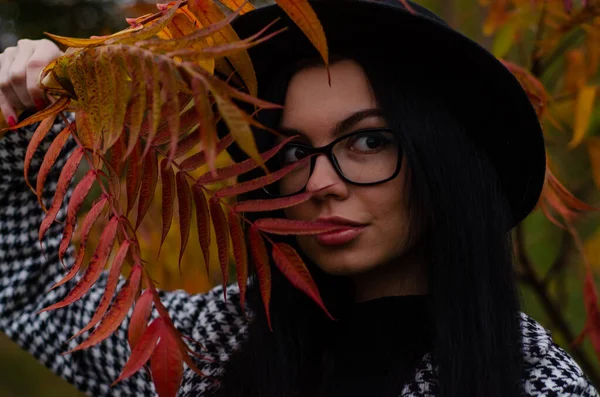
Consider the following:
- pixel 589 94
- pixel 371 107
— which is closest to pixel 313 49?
pixel 371 107

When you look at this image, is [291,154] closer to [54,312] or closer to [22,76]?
[22,76]

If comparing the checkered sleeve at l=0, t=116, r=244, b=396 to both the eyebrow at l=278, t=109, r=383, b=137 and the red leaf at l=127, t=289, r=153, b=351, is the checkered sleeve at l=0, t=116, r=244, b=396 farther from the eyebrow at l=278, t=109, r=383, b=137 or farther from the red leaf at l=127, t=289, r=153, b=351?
the red leaf at l=127, t=289, r=153, b=351

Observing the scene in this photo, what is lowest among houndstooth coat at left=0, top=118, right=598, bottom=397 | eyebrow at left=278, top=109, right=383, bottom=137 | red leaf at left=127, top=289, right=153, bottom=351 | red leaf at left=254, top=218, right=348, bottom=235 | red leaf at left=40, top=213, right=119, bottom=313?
houndstooth coat at left=0, top=118, right=598, bottom=397

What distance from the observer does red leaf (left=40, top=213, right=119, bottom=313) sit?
67 centimetres

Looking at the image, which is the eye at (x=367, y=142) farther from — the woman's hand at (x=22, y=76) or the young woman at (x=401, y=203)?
the woman's hand at (x=22, y=76)

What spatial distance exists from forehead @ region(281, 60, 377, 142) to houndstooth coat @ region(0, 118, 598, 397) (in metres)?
0.39

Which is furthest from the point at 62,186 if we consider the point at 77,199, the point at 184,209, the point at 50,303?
the point at 50,303

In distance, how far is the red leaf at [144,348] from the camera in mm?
626

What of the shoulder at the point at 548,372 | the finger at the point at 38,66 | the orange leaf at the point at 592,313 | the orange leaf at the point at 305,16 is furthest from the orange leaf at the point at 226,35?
the orange leaf at the point at 592,313

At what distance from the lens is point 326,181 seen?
90cm

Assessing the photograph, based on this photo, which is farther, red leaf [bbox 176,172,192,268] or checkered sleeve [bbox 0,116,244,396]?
checkered sleeve [bbox 0,116,244,396]

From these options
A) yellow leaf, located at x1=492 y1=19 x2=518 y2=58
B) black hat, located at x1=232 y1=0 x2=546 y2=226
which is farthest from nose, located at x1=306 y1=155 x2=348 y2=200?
yellow leaf, located at x1=492 y1=19 x2=518 y2=58

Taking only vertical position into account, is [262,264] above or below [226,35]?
below

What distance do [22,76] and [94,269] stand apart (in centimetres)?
50
